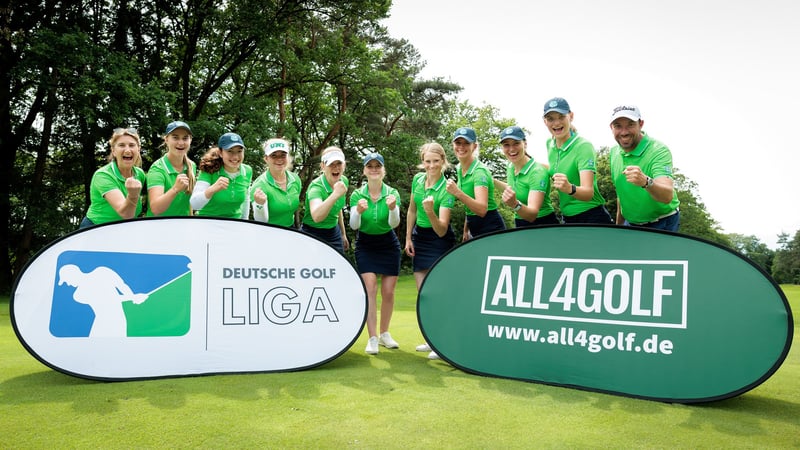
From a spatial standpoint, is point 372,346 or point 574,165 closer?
point 574,165

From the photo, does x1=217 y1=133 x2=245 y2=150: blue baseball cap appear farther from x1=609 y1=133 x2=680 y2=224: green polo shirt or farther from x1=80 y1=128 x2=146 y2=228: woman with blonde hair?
x1=609 y1=133 x2=680 y2=224: green polo shirt

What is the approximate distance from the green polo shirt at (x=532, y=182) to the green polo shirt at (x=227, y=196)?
7.86 feet

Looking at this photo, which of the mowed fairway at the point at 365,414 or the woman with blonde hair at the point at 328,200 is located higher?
the woman with blonde hair at the point at 328,200

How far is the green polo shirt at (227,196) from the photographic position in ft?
15.0

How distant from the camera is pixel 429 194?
496 cm

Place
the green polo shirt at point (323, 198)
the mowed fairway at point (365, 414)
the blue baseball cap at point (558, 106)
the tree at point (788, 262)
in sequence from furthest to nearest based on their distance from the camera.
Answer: the tree at point (788, 262) < the green polo shirt at point (323, 198) < the blue baseball cap at point (558, 106) < the mowed fairway at point (365, 414)

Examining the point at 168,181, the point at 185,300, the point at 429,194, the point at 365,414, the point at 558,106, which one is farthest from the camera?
the point at 429,194

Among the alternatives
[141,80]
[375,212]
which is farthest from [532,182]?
[141,80]

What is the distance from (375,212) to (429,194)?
56 cm

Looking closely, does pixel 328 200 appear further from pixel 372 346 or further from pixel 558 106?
pixel 558 106

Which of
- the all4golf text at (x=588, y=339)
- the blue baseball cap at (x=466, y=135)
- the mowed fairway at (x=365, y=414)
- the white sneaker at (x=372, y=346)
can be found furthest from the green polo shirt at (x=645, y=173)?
the white sneaker at (x=372, y=346)

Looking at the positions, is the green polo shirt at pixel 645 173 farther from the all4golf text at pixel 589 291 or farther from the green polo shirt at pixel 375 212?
the green polo shirt at pixel 375 212

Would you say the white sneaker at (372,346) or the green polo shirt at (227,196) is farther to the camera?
the white sneaker at (372,346)

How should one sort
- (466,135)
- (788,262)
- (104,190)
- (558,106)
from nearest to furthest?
(104,190) → (558,106) → (466,135) → (788,262)
